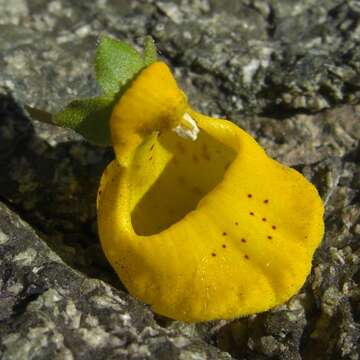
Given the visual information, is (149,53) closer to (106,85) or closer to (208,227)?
(106,85)

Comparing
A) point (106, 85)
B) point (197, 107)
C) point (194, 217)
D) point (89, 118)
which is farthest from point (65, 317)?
point (197, 107)

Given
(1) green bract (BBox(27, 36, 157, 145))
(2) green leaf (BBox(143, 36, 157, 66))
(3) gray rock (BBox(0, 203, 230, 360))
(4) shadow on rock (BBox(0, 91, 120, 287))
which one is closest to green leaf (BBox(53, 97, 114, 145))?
(1) green bract (BBox(27, 36, 157, 145))

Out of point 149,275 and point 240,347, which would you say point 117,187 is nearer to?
point 149,275

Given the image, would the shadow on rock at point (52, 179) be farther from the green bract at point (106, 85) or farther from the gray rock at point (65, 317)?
the green bract at point (106, 85)

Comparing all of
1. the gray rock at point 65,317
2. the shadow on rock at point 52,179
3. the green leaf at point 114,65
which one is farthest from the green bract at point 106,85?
the shadow on rock at point 52,179

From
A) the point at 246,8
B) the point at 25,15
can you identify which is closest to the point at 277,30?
the point at 246,8

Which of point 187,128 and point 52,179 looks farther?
point 52,179
